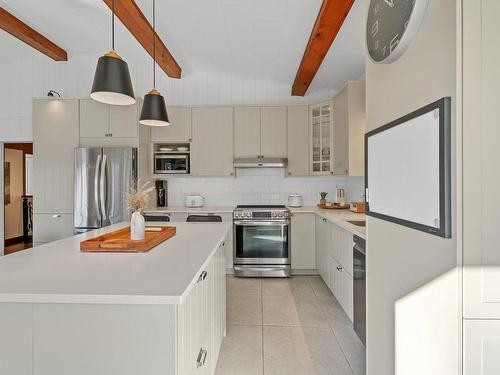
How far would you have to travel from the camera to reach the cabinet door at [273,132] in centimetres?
411

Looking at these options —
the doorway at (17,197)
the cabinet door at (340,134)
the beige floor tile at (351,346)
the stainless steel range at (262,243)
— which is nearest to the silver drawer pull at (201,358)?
the beige floor tile at (351,346)

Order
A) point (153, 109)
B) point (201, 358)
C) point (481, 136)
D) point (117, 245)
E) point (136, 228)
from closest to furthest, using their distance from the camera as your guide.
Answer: point (481, 136) < point (201, 358) < point (117, 245) < point (136, 228) < point (153, 109)

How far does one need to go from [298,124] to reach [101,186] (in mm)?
2730

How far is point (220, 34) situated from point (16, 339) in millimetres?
3073

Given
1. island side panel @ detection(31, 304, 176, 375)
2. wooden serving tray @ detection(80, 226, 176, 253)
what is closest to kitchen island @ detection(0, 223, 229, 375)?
island side panel @ detection(31, 304, 176, 375)

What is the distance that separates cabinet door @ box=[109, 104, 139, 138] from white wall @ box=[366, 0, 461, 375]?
3.11 metres

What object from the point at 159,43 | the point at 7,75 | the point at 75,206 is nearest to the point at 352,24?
the point at 159,43

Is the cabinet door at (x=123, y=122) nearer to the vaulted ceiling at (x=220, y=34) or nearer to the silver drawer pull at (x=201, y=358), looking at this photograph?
the vaulted ceiling at (x=220, y=34)

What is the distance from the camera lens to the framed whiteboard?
83 cm

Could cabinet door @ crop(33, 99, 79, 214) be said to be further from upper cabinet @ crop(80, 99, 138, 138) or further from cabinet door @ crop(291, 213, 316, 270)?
cabinet door @ crop(291, 213, 316, 270)

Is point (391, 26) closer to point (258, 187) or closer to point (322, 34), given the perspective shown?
point (322, 34)

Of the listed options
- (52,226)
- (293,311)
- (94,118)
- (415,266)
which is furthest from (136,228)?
(52,226)

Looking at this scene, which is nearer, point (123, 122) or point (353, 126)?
point (353, 126)

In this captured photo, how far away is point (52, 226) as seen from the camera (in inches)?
148
